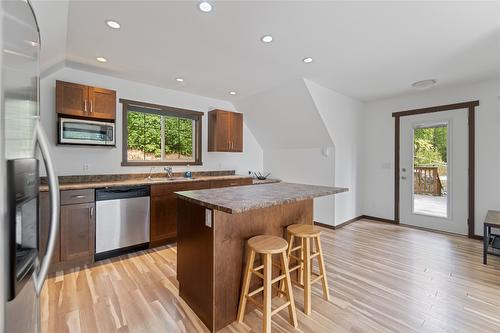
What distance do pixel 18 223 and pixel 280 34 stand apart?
236cm

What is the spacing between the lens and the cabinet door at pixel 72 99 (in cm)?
282

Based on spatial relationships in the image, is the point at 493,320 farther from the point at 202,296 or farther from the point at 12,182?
the point at 12,182

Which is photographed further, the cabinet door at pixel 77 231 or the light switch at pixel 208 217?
the cabinet door at pixel 77 231

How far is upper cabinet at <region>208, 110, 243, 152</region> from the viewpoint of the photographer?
4.41 m

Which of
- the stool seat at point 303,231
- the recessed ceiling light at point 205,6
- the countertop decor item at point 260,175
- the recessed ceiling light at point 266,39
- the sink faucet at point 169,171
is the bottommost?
the stool seat at point 303,231

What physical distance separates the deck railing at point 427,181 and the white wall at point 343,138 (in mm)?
1021

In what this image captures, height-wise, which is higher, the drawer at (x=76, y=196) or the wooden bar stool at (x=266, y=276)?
the drawer at (x=76, y=196)

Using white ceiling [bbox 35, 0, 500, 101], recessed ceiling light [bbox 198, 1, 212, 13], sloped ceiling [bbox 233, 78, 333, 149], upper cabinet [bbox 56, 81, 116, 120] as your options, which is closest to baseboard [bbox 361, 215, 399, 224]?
sloped ceiling [bbox 233, 78, 333, 149]

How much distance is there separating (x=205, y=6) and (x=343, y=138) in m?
3.42

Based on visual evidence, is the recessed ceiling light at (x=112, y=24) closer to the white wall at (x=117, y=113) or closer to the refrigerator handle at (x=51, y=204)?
the white wall at (x=117, y=113)

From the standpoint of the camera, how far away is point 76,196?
2.67 m

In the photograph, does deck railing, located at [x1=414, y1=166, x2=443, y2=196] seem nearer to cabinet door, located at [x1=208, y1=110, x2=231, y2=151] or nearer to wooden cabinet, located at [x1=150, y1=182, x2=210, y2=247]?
cabinet door, located at [x1=208, y1=110, x2=231, y2=151]

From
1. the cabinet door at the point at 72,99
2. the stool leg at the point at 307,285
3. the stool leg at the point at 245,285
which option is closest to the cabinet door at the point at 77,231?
the cabinet door at the point at 72,99

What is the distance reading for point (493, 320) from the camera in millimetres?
1852
